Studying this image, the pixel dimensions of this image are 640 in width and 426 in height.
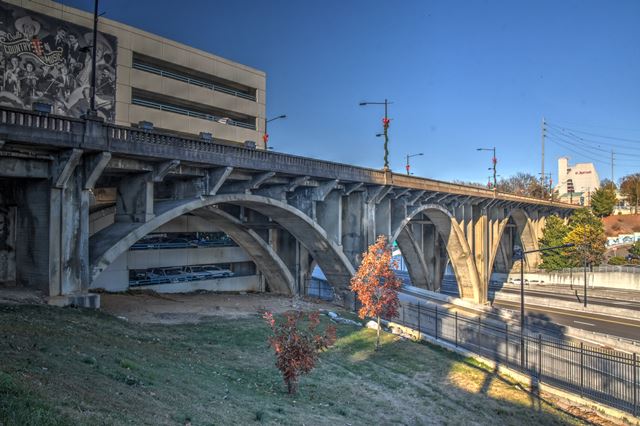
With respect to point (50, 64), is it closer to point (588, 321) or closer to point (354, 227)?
point (354, 227)

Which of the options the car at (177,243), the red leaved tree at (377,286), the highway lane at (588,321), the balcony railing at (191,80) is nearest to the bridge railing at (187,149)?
the red leaved tree at (377,286)

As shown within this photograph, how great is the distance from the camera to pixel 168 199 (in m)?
22.4

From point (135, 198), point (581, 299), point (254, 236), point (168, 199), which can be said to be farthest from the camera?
point (581, 299)

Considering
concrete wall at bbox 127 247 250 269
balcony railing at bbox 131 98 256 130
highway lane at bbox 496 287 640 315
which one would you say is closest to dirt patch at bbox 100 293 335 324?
concrete wall at bbox 127 247 250 269

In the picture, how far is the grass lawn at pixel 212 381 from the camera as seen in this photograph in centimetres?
788

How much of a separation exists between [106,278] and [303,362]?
2009cm

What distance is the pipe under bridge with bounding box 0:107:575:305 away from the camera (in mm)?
16406

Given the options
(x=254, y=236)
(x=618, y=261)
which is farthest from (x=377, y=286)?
(x=618, y=261)

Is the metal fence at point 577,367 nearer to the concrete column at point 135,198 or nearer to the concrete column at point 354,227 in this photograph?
the concrete column at point 354,227

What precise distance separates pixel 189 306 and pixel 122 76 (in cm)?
1661

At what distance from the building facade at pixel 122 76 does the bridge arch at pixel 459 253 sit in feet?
65.3

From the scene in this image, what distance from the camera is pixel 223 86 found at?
39.2 metres

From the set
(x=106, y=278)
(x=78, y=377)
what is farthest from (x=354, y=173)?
(x=78, y=377)

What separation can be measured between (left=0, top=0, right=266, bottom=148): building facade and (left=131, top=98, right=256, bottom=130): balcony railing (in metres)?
0.08
